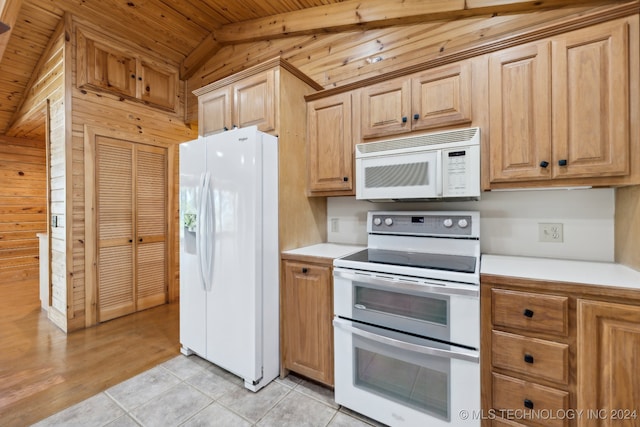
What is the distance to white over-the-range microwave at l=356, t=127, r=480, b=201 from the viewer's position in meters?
1.64

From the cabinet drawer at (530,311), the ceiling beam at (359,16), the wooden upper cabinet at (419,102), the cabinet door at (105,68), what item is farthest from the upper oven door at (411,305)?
the cabinet door at (105,68)

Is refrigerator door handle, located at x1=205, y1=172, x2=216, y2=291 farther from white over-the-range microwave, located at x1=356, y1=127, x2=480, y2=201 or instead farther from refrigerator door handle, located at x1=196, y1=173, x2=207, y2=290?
white over-the-range microwave, located at x1=356, y1=127, x2=480, y2=201

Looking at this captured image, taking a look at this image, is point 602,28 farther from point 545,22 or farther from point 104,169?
point 104,169

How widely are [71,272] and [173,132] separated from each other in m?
1.92

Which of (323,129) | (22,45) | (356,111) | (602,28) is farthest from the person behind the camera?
(22,45)

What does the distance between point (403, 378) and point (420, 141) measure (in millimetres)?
1395

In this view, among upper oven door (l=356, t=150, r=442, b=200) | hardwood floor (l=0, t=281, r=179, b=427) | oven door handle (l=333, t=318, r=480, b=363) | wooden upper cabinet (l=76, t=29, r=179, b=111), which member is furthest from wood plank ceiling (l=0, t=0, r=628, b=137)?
hardwood floor (l=0, t=281, r=179, b=427)

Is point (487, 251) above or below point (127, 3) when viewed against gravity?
below

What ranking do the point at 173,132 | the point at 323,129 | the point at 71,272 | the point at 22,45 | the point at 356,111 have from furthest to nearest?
the point at 173,132, the point at 22,45, the point at 71,272, the point at 323,129, the point at 356,111

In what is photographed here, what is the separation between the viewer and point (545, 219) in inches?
69.6

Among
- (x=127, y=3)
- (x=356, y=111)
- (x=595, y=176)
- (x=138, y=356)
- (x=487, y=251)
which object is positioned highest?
(x=127, y=3)

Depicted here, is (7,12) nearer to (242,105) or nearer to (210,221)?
(242,105)

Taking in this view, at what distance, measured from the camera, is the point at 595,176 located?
55.6 inches

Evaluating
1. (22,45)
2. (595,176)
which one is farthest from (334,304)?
(22,45)
